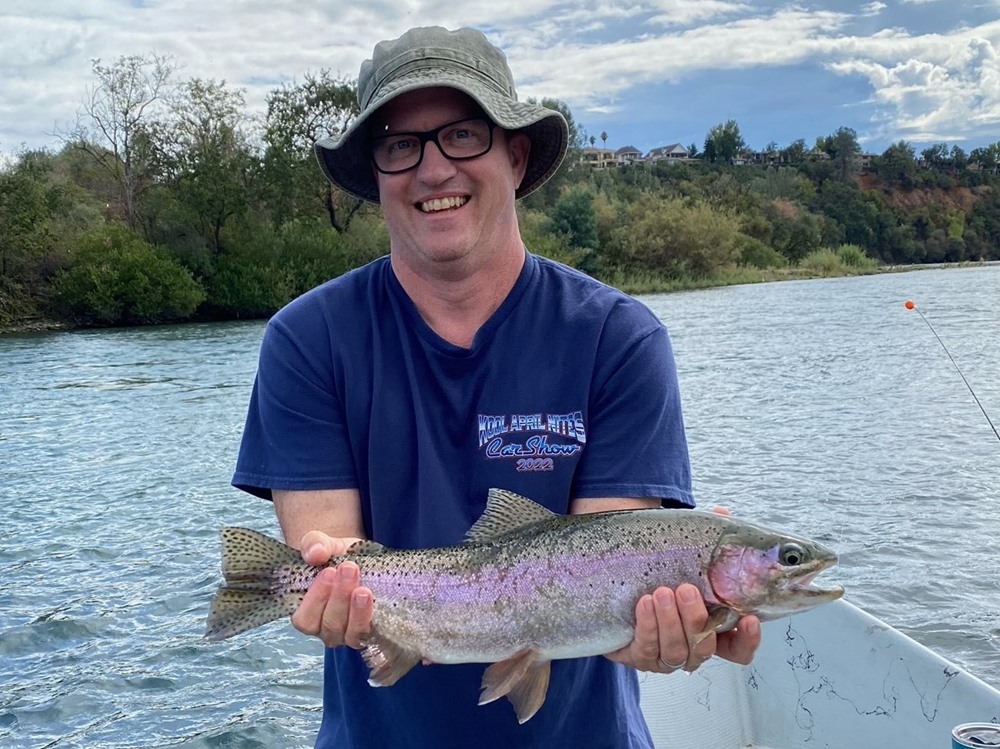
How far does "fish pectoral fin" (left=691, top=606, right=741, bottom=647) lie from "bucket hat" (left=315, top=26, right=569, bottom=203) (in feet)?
4.40

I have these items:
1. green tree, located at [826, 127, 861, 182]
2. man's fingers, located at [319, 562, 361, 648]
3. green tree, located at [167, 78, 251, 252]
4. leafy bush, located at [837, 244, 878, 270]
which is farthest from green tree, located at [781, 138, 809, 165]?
man's fingers, located at [319, 562, 361, 648]

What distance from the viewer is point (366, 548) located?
2.52m

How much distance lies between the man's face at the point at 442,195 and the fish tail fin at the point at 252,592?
0.86 meters

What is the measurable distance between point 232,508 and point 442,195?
10.2 meters

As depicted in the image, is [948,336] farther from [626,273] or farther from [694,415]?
[626,273]

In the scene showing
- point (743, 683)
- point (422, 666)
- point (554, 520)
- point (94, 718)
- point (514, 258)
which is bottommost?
point (94, 718)

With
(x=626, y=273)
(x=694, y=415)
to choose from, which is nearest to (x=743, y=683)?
(x=694, y=415)

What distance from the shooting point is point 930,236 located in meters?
112

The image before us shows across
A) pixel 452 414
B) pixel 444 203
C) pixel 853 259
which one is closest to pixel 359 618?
pixel 452 414

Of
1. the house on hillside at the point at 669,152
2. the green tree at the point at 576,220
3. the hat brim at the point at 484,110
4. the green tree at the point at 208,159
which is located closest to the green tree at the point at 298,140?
the green tree at the point at 208,159

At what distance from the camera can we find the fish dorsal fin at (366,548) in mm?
2518

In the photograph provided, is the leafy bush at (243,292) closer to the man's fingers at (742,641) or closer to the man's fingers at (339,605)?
the man's fingers at (339,605)

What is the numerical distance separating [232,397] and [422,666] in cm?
1903

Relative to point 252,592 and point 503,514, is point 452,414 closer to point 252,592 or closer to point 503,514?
point 503,514
